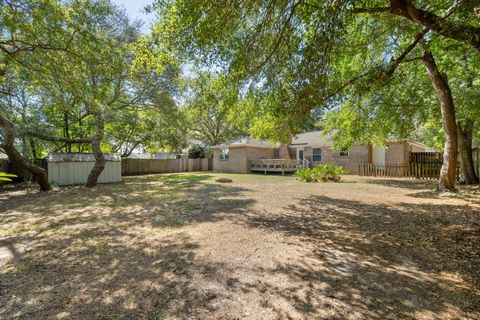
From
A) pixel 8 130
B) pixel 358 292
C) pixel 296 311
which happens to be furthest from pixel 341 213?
pixel 8 130

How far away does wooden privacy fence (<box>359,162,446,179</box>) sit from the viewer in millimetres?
15711

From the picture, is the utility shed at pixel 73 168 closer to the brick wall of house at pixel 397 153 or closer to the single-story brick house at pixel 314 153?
the single-story brick house at pixel 314 153

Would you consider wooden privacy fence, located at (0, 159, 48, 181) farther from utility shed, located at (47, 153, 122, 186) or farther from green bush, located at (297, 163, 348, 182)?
green bush, located at (297, 163, 348, 182)

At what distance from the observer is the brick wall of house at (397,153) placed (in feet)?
59.5

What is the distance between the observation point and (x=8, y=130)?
31.2ft

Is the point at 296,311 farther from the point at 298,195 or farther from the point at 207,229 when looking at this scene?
the point at 298,195

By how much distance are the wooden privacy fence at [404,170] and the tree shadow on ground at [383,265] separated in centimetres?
1141

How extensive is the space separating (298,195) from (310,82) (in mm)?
4871

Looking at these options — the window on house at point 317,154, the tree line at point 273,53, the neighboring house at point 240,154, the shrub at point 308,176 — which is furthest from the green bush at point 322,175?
the window on house at point 317,154

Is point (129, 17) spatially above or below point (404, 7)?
above

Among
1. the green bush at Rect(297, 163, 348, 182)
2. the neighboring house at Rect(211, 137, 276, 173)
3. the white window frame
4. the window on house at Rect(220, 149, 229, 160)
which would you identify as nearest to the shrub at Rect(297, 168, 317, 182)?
the green bush at Rect(297, 163, 348, 182)

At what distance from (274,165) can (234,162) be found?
4.46 m

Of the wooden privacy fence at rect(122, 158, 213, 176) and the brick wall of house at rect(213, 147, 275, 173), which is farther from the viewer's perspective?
the brick wall of house at rect(213, 147, 275, 173)

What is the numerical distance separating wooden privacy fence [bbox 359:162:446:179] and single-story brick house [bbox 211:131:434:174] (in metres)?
1.36
